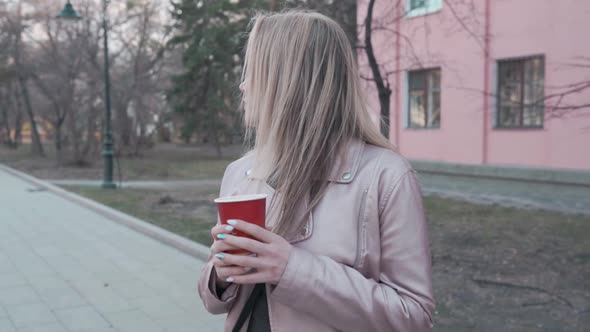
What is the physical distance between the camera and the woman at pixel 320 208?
4.53ft

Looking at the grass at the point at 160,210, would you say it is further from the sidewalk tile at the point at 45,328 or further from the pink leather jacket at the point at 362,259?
the pink leather jacket at the point at 362,259

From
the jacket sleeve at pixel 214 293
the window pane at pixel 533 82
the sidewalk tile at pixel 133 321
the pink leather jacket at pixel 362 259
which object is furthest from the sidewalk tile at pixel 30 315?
the window pane at pixel 533 82

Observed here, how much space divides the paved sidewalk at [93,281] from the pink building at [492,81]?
5.97 meters

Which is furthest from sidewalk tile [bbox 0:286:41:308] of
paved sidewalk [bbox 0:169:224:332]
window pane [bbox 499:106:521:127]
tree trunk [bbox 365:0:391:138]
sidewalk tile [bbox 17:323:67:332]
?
window pane [bbox 499:106:521:127]

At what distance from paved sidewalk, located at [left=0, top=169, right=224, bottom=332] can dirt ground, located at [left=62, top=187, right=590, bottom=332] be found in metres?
1.09

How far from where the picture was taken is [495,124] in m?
13.6

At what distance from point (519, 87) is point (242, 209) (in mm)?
13342

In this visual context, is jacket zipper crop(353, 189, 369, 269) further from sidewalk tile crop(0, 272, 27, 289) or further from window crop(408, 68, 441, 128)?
window crop(408, 68, 441, 128)

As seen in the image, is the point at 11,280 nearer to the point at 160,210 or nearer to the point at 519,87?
the point at 160,210

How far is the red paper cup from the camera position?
1.30 m

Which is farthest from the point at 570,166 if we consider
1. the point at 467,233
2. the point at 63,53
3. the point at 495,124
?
the point at 63,53

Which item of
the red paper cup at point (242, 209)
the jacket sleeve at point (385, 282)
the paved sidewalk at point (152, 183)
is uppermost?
the red paper cup at point (242, 209)

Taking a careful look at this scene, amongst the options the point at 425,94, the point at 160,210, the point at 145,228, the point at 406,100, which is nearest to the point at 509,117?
the point at 425,94

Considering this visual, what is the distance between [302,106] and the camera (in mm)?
1521
